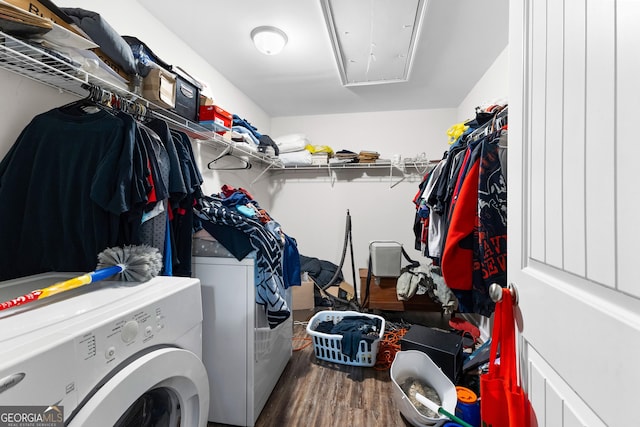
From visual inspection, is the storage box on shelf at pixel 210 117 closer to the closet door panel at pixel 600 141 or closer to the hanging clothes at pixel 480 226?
the hanging clothes at pixel 480 226

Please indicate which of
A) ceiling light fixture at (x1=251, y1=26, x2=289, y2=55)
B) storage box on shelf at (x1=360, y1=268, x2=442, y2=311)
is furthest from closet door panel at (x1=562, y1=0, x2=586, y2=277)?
storage box on shelf at (x1=360, y1=268, x2=442, y2=311)

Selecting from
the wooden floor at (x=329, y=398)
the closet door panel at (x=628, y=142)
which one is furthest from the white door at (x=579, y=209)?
the wooden floor at (x=329, y=398)

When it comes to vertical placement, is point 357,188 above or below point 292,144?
below

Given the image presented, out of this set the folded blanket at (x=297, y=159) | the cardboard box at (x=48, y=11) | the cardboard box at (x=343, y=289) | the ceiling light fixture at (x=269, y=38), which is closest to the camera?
the cardboard box at (x=48, y=11)

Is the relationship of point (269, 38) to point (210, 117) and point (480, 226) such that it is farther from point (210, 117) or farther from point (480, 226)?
point (480, 226)

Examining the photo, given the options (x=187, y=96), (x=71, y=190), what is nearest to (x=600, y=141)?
(x=71, y=190)

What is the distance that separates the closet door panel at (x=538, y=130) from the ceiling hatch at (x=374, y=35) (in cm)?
122

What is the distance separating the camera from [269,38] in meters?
1.82

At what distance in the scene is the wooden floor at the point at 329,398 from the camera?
141 cm

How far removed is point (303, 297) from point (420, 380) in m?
1.33

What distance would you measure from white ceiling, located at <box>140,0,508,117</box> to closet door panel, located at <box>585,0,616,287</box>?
57.0 inches

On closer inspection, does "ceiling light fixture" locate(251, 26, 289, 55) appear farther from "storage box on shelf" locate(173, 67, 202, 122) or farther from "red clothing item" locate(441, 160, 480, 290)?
"red clothing item" locate(441, 160, 480, 290)

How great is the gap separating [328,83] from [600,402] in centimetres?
268

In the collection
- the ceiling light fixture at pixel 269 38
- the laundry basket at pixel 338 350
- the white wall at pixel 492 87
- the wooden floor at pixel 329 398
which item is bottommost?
the wooden floor at pixel 329 398
